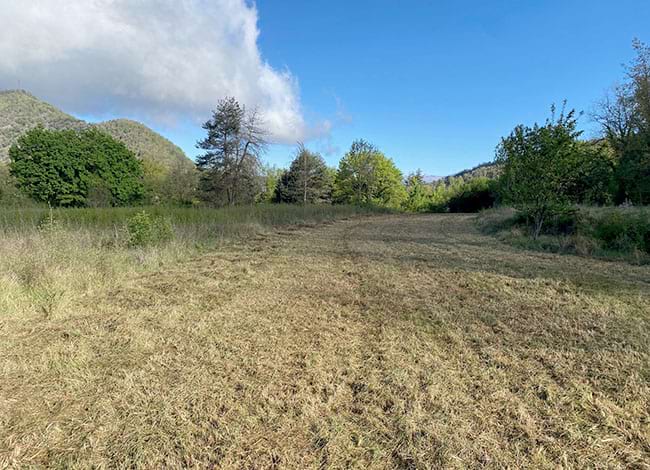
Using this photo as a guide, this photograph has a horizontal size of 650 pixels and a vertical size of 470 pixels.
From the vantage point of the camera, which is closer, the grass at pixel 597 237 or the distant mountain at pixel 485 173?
the grass at pixel 597 237

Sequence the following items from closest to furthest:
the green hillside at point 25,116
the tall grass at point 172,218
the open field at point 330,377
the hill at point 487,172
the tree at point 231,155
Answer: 1. the open field at point 330,377
2. the tall grass at point 172,218
3. the tree at point 231,155
4. the hill at point 487,172
5. the green hillside at point 25,116

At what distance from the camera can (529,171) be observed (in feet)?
30.9

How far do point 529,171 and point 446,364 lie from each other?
9.25 m

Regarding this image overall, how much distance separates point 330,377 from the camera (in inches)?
89.7

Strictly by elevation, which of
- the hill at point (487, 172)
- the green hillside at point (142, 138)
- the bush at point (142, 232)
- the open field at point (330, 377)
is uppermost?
the green hillside at point (142, 138)

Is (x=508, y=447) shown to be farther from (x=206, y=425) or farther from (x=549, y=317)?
(x=549, y=317)

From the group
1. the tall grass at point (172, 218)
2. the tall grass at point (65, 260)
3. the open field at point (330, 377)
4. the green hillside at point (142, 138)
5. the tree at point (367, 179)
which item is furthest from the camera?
the green hillside at point (142, 138)

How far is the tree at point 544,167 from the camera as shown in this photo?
8766 millimetres

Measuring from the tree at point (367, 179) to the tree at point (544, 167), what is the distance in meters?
27.6

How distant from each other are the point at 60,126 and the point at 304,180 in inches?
2590

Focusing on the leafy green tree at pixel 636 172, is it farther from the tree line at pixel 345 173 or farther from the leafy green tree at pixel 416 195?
the leafy green tree at pixel 416 195

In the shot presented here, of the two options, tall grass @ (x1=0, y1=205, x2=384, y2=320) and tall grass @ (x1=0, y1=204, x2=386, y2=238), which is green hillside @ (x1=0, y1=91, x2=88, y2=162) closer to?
tall grass @ (x1=0, y1=204, x2=386, y2=238)

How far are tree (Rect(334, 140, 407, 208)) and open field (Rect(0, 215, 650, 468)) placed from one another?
3415cm

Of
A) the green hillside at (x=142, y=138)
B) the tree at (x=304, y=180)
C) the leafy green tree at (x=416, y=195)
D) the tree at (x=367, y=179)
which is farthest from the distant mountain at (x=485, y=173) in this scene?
the green hillside at (x=142, y=138)
